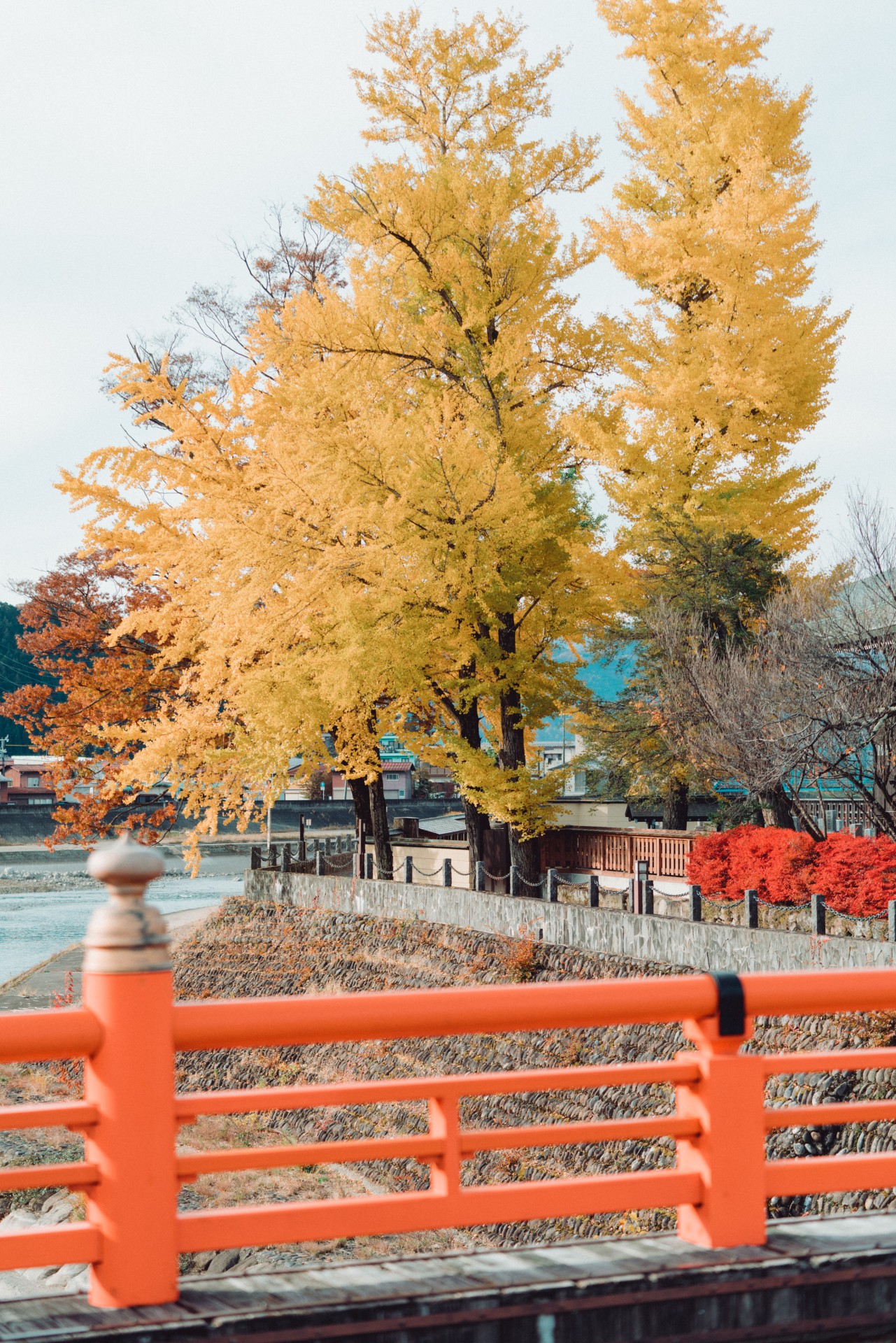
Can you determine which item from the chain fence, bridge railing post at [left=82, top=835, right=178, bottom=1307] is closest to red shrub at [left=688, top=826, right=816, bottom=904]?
the chain fence

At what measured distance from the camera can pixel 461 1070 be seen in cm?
1475

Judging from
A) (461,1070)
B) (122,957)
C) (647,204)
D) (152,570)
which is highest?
(647,204)

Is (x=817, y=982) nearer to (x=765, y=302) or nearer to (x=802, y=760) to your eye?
(x=802, y=760)

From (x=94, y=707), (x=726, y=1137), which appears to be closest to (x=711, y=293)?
(x=94, y=707)

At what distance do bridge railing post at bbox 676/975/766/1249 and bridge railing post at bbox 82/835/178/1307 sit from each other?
1.43 metres

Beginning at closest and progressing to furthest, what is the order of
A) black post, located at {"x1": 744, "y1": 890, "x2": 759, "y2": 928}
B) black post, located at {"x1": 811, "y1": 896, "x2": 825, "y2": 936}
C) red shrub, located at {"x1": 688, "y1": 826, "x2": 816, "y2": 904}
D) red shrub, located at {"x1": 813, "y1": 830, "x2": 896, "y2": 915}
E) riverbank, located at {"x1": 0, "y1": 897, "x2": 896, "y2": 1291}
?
1. riverbank, located at {"x1": 0, "y1": 897, "x2": 896, "y2": 1291}
2. black post, located at {"x1": 811, "y1": 896, "x2": 825, "y2": 936}
3. red shrub, located at {"x1": 813, "y1": 830, "x2": 896, "y2": 915}
4. black post, located at {"x1": 744, "y1": 890, "x2": 759, "y2": 928}
5. red shrub, located at {"x1": 688, "y1": 826, "x2": 816, "y2": 904}

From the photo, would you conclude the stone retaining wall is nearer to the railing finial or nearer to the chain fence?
the chain fence

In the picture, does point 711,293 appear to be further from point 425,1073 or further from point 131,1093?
point 131,1093

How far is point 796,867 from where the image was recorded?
49.7 ft

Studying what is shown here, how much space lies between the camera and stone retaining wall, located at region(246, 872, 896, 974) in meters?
12.4

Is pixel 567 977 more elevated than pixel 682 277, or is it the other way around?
pixel 682 277

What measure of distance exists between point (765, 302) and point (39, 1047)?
1802 cm

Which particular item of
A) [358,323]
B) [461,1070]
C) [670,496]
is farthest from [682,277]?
[461,1070]

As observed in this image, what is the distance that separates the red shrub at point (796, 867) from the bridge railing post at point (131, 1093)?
37.1ft
